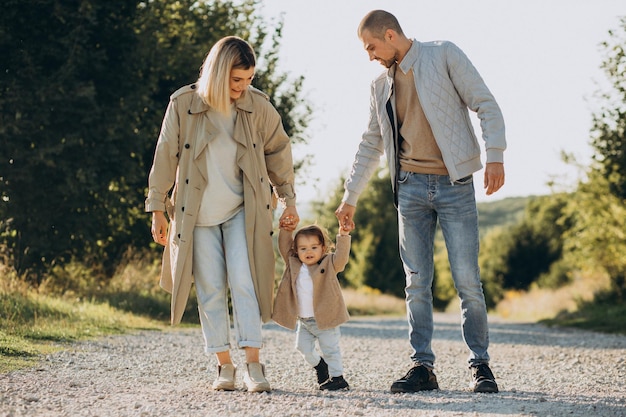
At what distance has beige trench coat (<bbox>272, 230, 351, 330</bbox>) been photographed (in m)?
6.14

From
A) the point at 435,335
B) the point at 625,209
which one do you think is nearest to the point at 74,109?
the point at 435,335

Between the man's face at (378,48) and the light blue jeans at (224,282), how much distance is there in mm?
1392

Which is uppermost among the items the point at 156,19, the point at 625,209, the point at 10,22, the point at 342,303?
the point at 156,19

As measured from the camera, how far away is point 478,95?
600 cm

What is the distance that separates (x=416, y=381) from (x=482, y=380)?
428mm

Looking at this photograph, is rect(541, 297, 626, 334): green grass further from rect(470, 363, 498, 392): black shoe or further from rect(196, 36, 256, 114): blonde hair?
rect(196, 36, 256, 114): blonde hair

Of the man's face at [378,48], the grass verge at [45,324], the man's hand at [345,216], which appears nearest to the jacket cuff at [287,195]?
the man's hand at [345,216]

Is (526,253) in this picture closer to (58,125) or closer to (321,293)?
(58,125)

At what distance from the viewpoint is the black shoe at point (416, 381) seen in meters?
5.98

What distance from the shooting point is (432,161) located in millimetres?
6113

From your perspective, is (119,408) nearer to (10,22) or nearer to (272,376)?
(272,376)

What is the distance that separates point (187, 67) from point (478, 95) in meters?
12.4

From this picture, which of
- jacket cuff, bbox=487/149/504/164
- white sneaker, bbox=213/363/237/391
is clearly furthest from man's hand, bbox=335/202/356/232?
white sneaker, bbox=213/363/237/391

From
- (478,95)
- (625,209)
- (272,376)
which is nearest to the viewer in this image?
(478,95)
